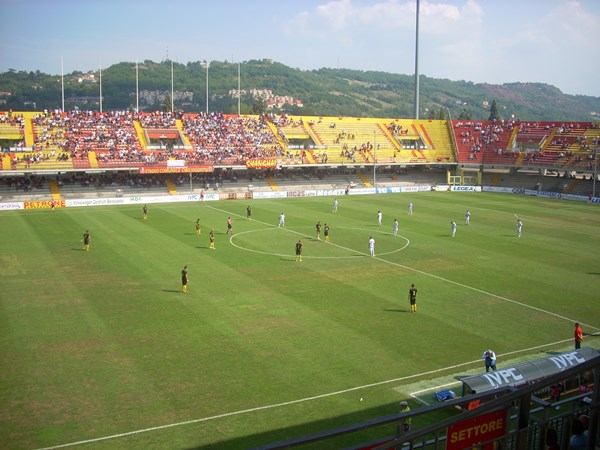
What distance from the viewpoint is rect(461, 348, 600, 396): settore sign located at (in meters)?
14.6

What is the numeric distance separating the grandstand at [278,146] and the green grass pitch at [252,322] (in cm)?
2024

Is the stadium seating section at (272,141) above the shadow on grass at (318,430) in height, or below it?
above

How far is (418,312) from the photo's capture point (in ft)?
77.4

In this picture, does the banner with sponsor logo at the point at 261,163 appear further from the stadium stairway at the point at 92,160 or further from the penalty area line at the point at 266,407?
the penalty area line at the point at 266,407

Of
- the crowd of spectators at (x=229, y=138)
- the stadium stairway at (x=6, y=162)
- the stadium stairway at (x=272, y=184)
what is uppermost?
the crowd of spectators at (x=229, y=138)

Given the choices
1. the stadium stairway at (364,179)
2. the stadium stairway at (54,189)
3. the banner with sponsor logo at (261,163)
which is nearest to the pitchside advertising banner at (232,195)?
the stadium stairway at (54,189)

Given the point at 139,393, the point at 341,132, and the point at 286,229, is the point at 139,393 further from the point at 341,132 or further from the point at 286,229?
the point at 341,132

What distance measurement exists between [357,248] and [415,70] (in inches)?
2271

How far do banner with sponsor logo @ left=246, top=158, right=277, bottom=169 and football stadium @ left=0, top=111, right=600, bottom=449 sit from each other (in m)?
0.17

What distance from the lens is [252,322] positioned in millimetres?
22109

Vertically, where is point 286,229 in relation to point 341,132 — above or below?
below

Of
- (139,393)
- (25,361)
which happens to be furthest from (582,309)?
(25,361)

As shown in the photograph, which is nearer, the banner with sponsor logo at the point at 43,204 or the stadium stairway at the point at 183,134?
the banner with sponsor logo at the point at 43,204

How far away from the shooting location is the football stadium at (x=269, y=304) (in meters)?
14.0
